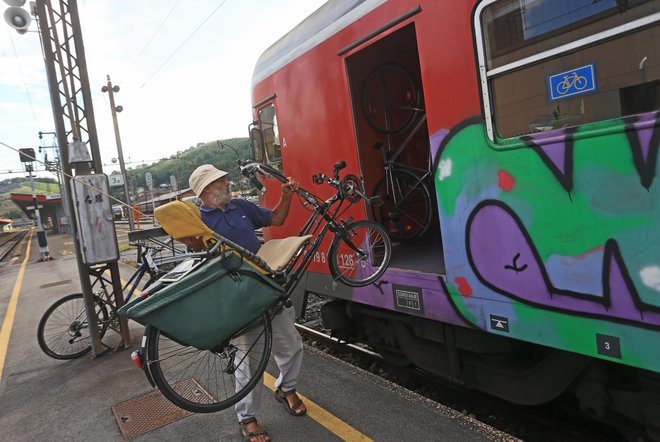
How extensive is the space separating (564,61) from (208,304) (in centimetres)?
237

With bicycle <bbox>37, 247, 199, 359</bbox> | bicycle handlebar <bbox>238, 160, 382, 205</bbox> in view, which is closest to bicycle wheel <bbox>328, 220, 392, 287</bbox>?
bicycle handlebar <bbox>238, 160, 382, 205</bbox>

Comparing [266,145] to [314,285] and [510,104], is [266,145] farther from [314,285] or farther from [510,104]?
[510,104]

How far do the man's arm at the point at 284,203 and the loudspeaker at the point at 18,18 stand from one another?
12.7 feet

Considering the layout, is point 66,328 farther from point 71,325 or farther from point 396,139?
point 396,139

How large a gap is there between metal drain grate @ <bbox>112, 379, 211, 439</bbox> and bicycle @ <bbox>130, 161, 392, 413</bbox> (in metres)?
0.16

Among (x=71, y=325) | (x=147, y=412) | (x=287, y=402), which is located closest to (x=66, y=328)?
(x=71, y=325)

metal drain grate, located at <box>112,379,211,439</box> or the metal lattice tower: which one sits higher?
the metal lattice tower

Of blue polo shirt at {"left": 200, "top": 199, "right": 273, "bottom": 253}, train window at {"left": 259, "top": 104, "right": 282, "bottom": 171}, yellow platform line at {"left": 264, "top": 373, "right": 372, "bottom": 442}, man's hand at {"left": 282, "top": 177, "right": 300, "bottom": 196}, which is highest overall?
train window at {"left": 259, "top": 104, "right": 282, "bottom": 171}

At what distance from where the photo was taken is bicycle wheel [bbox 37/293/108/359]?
5381mm

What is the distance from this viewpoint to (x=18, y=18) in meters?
5.08

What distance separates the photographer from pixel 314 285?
188 inches

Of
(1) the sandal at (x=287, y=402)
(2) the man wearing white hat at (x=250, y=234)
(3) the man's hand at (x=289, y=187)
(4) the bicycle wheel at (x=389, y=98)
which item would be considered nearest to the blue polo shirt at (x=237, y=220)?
(2) the man wearing white hat at (x=250, y=234)

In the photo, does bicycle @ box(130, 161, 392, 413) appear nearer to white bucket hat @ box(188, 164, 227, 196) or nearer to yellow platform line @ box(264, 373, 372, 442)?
white bucket hat @ box(188, 164, 227, 196)

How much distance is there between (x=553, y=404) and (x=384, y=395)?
4.73ft
